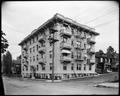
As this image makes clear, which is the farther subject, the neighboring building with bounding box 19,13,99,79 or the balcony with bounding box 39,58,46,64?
the balcony with bounding box 39,58,46,64

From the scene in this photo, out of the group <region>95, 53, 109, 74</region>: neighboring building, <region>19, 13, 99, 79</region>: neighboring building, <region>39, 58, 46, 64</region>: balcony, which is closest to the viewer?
<region>95, 53, 109, 74</region>: neighboring building

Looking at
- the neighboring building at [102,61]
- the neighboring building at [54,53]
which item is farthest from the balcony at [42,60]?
the neighboring building at [102,61]

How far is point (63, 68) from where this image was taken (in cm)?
2047

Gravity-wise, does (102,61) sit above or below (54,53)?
below

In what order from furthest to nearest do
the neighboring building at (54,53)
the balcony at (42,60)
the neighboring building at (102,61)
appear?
the balcony at (42,60)
the neighboring building at (54,53)
the neighboring building at (102,61)

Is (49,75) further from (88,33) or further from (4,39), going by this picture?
(4,39)

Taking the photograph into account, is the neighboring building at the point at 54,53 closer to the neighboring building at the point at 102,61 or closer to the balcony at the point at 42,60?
the balcony at the point at 42,60

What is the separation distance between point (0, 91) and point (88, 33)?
6922mm

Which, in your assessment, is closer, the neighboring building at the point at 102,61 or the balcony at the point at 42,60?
the neighboring building at the point at 102,61

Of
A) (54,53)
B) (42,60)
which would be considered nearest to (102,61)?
(54,53)

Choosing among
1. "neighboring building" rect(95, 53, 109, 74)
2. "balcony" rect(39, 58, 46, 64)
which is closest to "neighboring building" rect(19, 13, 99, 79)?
"balcony" rect(39, 58, 46, 64)

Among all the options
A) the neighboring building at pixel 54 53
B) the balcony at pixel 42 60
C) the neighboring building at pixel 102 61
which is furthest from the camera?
the balcony at pixel 42 60

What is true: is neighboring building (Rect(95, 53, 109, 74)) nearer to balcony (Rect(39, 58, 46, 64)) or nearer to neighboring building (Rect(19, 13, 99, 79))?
neighboring building (Rect(19, 13, 99, 79))

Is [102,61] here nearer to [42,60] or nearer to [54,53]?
[54,53]
